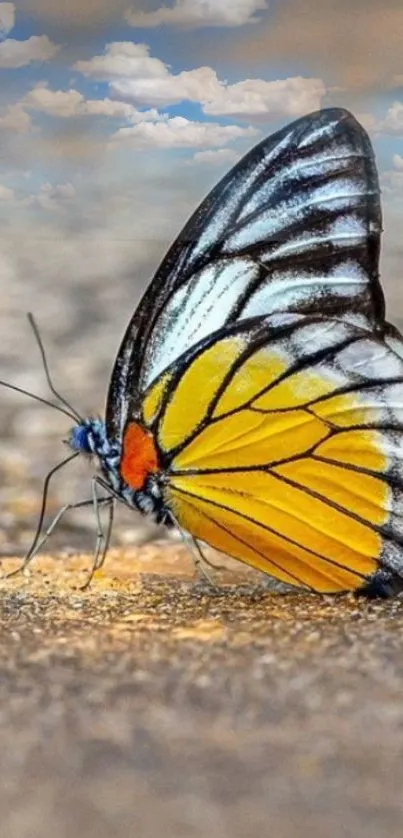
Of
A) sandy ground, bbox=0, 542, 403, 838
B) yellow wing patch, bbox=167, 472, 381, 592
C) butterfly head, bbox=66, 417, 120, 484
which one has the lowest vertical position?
sandy ground, bbox=0, 542, 403, 838

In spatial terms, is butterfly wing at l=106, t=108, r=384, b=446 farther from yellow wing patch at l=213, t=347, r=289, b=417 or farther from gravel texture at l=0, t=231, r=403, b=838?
gravel texture at l=0, t=231, r=403, b=838

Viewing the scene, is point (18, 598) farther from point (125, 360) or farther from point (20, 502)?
point (20, 502)

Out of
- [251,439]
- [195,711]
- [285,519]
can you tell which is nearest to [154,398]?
[251,439]

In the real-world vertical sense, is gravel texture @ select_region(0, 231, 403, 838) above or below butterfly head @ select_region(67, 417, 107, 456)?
below

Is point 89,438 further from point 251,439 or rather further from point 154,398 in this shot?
point 251,439

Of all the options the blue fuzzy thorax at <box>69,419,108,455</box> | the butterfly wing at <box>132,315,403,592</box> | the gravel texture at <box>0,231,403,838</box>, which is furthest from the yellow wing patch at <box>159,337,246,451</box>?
the gravel texture at <box>0,231,403,838</box>

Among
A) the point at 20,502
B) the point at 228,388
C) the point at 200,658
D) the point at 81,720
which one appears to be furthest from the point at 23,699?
the point at 20,502

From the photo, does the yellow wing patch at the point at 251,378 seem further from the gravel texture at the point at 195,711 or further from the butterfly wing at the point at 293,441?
the gravel texture at the point at 195,711

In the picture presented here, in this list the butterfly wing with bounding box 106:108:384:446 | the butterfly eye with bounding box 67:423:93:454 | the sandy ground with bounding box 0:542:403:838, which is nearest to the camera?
the sandy ground with bounding box 0:542:403:838
